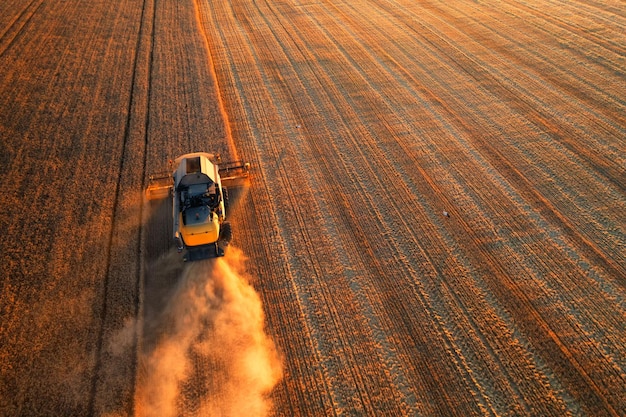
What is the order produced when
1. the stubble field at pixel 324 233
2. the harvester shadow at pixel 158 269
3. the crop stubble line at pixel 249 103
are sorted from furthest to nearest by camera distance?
the harvester shadow at pixel 158 269 → the crop stubble line at pixel 249 103 → the stubble field at pixel 324 233

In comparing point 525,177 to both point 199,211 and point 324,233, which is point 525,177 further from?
point 199,211

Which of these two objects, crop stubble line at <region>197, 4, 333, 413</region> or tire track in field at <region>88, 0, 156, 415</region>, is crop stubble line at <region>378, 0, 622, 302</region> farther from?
tire track in field at <region>88, 0, 156, 415</region>

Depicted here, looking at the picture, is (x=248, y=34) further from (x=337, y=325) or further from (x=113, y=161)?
(x=337, y=325)

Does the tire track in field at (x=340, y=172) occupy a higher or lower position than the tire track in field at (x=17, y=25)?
lower

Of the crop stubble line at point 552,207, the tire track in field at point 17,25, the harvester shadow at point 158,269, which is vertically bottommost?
the harvester shadow at point 158,269

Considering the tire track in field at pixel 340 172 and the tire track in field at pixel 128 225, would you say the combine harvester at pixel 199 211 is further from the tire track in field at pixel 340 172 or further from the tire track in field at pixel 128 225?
the tire track in field at pixel 340 172

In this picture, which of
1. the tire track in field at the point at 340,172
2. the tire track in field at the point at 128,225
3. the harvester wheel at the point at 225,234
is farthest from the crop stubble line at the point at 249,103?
the tire track in field at the point at 128,225

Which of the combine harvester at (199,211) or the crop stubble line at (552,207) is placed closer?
the combine harvester at (199,211)

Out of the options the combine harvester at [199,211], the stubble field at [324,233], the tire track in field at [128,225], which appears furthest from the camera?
the combine harvester at [199,211]

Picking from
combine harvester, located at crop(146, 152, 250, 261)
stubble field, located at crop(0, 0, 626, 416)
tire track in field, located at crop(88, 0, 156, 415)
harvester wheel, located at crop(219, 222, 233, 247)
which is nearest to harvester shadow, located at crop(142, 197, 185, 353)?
stubble field, located at crop(0, 0, 626, 416)
